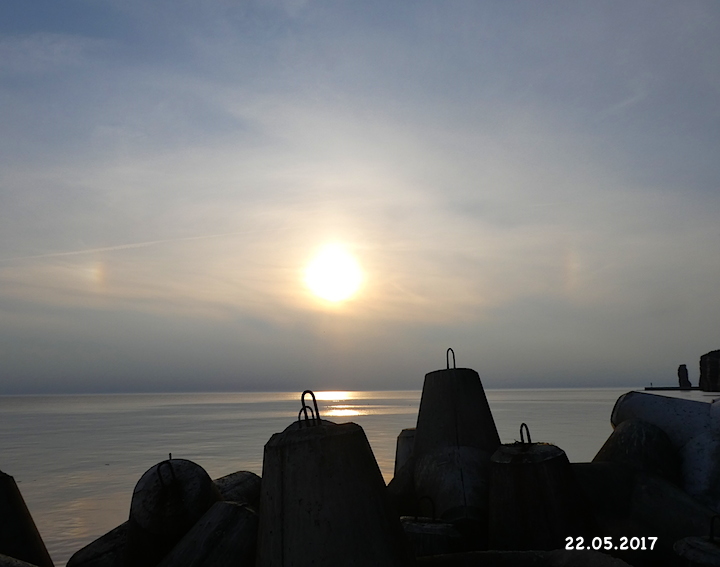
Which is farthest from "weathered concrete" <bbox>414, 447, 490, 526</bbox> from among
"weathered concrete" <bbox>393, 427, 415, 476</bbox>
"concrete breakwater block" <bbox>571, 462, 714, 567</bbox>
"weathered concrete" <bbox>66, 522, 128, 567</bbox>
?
"weathered concrete" <bbox>66, 522, 128, 567</bbox>

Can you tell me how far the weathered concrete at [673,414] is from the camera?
775 centimetres

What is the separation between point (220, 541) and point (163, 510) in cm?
77

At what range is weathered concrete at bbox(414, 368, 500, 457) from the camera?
23.6 ft

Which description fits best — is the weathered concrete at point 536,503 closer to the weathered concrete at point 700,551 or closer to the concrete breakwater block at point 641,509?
the concrete breakwater block at point 641,509

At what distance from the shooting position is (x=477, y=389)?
24.7 ft

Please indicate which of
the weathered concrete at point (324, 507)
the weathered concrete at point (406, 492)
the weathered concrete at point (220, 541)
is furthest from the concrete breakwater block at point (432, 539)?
the weathered concrete at point (406, 492)

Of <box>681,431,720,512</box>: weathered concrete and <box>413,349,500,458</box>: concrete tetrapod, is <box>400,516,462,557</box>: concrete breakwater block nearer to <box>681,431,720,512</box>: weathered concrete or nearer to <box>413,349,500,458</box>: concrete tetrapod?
<box>413,349,500,458</box>: concrete tetrapod

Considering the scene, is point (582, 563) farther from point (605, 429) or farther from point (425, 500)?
point (605, 429)

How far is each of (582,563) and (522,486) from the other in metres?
1.20

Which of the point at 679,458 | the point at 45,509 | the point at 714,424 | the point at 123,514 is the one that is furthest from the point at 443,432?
the point at 45,509

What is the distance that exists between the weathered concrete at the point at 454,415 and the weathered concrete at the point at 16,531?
4.00 meters

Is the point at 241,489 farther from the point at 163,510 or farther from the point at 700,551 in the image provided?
the point at 700,551

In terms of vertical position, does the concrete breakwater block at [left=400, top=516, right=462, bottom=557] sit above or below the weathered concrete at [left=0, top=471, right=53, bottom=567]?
below

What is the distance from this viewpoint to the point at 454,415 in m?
7.30
